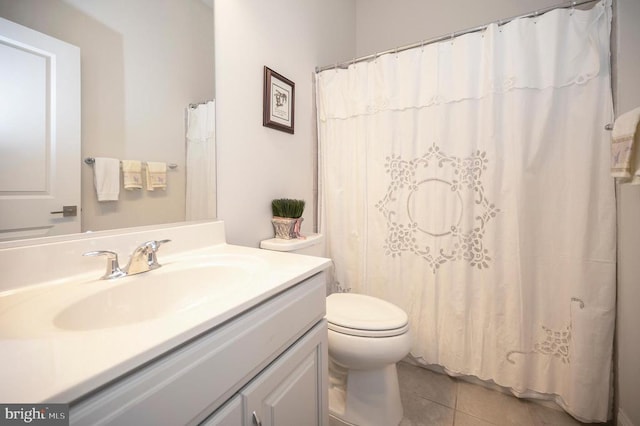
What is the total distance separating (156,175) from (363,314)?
1011 millimetres

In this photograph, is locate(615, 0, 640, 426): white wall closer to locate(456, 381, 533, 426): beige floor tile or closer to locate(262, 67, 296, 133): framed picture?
locate(456, 381, 533, 426): beige floor tile

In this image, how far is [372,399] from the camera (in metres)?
1.14

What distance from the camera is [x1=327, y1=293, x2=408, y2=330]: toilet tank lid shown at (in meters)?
1.07

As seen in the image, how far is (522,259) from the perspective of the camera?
120 cm

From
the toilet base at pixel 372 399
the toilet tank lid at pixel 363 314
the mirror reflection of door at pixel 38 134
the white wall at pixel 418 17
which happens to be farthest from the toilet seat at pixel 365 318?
the white wall at pixel 418 17

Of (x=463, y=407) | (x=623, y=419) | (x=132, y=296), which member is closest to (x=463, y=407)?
(x=463, y=407)

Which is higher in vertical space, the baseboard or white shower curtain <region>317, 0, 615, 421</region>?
white shower curtain <region>317, 0, 615, 421</region>

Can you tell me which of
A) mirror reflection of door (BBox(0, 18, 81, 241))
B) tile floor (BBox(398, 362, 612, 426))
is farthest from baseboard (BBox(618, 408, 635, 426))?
mirror reflection of door (BBox(0, 18, 81, 241))

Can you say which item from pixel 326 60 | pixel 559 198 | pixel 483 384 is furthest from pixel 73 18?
pixel 483 384

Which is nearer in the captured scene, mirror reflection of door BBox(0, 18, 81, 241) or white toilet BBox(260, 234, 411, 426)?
mirror reflection of door BBox(0, 18, 81, 241)

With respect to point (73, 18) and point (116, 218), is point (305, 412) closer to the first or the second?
point (116, 218)

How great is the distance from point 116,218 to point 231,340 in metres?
0.59

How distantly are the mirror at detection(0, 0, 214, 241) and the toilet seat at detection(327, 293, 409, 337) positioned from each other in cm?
77

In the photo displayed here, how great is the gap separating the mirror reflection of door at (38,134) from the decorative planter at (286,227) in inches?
30.7
